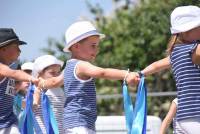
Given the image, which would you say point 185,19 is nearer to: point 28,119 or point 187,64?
point 187,64

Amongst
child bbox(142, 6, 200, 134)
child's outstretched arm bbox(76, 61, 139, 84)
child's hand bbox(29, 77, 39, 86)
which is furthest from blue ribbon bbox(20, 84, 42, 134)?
child bbox(142, 6, 200, 134)

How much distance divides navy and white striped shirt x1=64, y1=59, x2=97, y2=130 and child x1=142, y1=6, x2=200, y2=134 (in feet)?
2.51

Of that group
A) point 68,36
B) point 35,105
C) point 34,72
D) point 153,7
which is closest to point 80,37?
point 68,36

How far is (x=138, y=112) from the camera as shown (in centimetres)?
486

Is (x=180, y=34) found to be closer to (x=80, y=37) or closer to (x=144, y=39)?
(x=80, y=37)

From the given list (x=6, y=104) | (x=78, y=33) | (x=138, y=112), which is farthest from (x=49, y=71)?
(x=138, y=112)

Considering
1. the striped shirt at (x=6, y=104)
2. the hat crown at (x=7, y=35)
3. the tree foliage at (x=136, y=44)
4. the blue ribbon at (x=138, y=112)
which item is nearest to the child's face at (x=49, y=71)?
the hat crown at (x=7, y=35)

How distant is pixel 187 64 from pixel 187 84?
5.6 inches

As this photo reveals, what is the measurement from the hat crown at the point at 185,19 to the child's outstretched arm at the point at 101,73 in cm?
46

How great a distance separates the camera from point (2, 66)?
5.31 meters

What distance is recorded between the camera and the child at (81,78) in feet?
16.1

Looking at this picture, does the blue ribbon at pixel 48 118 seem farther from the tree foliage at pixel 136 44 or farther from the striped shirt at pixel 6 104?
the tree foliage at pixel 136 44

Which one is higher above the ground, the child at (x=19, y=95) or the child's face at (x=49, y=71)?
the child's face at (x=49, y=71)

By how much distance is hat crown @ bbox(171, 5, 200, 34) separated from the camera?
176 inches
